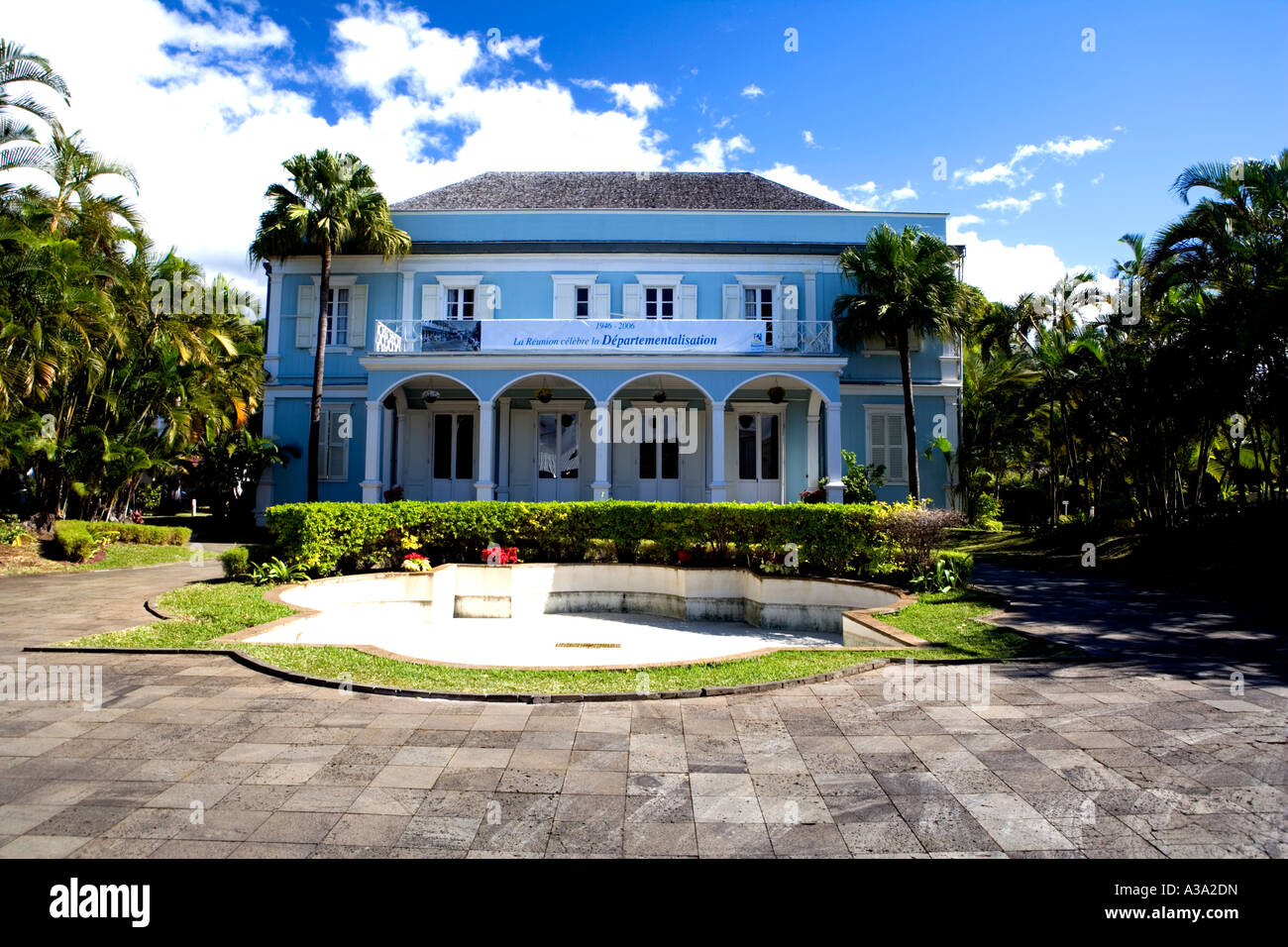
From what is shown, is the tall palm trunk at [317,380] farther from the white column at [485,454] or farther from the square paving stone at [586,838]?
the square paving stone at [586,838]

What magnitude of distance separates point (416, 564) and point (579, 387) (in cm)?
835

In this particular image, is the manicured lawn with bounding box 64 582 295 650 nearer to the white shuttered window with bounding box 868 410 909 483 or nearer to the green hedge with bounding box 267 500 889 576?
the green hedge with bounding box 267 500 889 576

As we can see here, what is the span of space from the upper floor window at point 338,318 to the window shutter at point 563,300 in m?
6.30

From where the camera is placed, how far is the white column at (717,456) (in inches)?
667

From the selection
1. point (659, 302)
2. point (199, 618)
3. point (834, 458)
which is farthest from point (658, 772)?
point (659, 302)

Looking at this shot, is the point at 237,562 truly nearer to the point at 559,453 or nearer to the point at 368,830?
the point at 368,830

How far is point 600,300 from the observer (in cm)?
2058

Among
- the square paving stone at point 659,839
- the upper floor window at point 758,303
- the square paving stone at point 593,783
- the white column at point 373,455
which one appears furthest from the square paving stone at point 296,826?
the upper floor window at point 758,303

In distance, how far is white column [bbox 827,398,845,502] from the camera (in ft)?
55.2

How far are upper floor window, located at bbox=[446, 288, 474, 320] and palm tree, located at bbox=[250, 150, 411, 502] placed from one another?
2007mm

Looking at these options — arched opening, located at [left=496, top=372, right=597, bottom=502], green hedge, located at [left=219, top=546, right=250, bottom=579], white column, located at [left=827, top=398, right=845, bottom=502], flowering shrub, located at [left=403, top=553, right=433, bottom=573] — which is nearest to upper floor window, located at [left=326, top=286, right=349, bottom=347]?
arched opening, located at [left=496, top=372, right=597, bottom=502]

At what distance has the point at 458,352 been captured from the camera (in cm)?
1756
